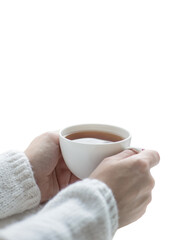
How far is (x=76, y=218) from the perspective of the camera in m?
0.65

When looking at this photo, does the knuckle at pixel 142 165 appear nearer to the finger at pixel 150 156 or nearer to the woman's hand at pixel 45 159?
the finger at pixel 150 156

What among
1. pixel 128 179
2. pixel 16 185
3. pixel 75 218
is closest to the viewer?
pixel 75 218

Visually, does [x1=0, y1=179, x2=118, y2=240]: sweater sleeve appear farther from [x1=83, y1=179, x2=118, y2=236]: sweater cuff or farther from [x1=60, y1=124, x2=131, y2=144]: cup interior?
[x1=60, y1=124, x2=131, y2=144]: cup interior

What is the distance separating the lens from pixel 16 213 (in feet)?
3.17

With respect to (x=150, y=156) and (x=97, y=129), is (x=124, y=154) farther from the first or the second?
(x=97, y=129)

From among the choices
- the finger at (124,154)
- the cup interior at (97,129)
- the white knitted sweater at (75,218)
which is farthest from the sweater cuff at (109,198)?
the cup interior at (97,129)

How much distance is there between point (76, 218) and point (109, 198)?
0.32 ft

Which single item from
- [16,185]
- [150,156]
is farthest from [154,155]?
[16,185]

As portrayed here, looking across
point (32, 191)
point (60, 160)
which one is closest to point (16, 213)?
point (32, 191)

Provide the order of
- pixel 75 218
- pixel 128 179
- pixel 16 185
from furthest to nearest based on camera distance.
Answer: pixel 16 185, pixel 128 179, pixel 75 218

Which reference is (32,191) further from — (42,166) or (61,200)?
(61,200)

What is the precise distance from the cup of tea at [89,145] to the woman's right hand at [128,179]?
1.3 inches

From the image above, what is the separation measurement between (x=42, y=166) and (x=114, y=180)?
13.3 inches

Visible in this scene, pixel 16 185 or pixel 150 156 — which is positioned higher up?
pixel 150 156
